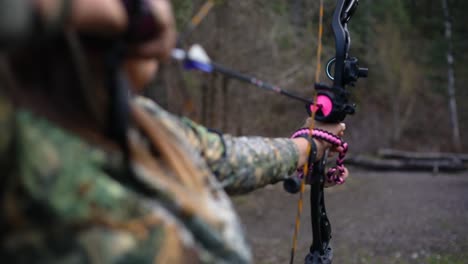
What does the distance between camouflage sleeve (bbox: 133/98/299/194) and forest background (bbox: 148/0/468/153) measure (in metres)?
0.13

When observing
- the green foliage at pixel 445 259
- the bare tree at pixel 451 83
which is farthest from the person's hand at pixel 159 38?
the bare tree at pixel 451 83

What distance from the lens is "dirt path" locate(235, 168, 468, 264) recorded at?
5.42m

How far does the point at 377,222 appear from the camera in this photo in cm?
693

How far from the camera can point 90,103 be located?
92 cm

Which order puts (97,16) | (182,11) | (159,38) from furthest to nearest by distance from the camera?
(182,11) → (159,38) → (97,16)

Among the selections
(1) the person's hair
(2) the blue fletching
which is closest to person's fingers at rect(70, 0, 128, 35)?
(1) the person's hair

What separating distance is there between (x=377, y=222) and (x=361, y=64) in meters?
4.82

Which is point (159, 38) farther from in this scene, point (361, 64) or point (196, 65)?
point (361, 64)

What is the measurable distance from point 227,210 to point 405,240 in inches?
209

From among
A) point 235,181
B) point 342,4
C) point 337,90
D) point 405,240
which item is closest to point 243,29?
point 405,240

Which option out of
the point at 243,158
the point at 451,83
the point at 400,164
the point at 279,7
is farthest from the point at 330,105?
the point at 451,83

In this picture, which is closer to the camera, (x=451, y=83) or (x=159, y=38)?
(x=159, y=38)

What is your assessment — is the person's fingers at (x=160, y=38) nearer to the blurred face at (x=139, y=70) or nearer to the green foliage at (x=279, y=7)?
the blurred face at (x=139, y=70)

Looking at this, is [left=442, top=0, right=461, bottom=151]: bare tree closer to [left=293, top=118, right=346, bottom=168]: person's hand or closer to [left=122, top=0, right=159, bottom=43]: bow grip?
[left=293, top=118, right=346, bottom=168]: person's hand
